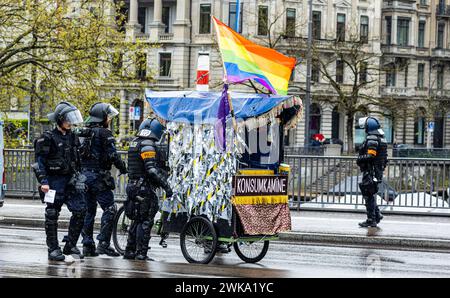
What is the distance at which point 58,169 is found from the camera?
12180 millimetres

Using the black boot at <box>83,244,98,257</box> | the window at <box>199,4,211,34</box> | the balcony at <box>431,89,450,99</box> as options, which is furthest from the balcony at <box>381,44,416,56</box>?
the black boot at <box>83,244,98,257</box>

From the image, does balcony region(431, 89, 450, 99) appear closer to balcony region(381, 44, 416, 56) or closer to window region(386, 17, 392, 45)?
balcony region(381, 44, 416, 56)

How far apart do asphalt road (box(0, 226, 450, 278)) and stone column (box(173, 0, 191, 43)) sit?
61323 millimetres

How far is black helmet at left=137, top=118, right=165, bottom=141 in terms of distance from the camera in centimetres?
1247

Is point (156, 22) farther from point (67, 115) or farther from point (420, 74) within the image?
point (67, 115)

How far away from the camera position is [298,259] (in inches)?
530

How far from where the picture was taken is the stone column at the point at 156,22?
3017 inches

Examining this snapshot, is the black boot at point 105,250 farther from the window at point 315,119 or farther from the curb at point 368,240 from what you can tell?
the window at point 315,119

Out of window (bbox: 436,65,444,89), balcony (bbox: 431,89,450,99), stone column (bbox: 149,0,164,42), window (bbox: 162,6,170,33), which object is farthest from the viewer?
window (bbox: 436,65,444,89)

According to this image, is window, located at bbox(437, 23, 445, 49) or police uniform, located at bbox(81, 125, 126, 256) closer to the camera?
police uniform, located at bbox(81, 125, 126, 256)

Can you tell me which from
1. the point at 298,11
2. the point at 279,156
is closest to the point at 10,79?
the point at 279,156

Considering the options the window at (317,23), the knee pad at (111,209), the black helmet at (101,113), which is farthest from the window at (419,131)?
the black helmet at (101,113)

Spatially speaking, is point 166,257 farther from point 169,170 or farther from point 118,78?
point 118,78

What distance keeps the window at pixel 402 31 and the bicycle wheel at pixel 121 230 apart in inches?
2924
